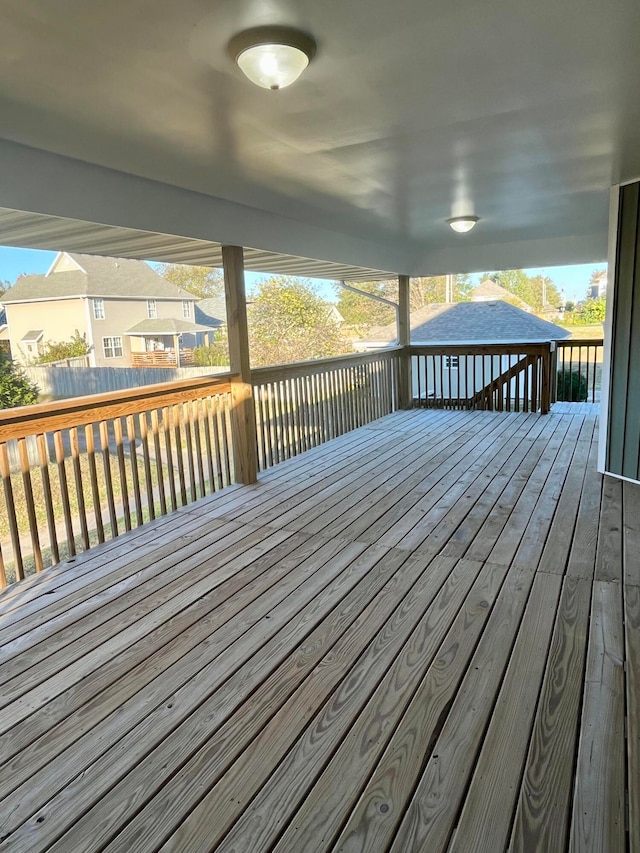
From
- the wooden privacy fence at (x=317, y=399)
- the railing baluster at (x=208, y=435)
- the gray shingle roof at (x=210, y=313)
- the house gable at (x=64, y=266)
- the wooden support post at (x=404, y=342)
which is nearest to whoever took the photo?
the railing baluster at (x=208, y=435)

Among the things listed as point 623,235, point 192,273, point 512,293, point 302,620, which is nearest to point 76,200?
point 302,620

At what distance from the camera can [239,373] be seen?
4656 mm

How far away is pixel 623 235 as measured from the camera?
4.14 meters

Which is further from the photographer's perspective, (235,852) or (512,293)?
(512,293)

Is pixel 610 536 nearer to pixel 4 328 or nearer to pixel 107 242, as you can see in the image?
pixel 107 242

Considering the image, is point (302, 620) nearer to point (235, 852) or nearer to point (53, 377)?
point (235, 852)

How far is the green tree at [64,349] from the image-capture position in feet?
19.2

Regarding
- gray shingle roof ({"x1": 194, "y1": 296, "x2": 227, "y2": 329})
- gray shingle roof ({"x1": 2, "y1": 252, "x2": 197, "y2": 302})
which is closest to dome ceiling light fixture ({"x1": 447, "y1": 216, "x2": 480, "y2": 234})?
gray shingle roof ({"x1": 2, "y1": 252, "x2": 197, "y2": 302})

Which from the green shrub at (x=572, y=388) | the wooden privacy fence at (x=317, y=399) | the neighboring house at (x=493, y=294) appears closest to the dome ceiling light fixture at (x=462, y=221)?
the wooden privacy fence at (x=317, y=399)

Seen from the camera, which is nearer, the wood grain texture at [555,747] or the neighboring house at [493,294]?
the wood grain texture at [555,747]

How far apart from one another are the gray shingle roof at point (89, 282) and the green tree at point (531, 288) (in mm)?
22157

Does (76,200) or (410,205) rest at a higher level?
(410,205)

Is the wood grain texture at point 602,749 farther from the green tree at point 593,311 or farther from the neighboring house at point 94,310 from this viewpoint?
the green tree at point 593,311

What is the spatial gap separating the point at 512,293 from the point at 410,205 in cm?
2312
